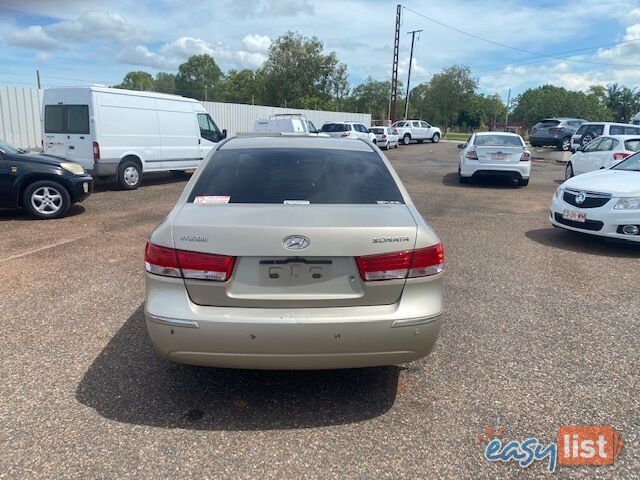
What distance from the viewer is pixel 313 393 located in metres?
3.24

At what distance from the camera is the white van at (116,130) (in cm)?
1155

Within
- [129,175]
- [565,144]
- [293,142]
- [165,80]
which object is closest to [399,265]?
[293,142]

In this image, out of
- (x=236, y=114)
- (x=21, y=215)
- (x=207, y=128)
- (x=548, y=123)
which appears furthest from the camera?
(x=548, y=123)

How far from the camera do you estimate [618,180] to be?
7.43 m

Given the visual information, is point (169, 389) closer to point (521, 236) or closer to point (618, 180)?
point (521, 236)

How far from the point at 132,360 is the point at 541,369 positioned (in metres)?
2.99

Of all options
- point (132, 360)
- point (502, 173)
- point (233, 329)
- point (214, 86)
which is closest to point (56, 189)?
point (132, 360)

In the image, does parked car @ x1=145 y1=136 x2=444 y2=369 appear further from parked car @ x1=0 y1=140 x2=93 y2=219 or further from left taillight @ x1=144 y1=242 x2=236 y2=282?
parked car @ x1=0 y1=140 x2=93 y2=219

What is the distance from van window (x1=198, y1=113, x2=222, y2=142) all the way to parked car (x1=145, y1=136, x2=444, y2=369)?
12.5m

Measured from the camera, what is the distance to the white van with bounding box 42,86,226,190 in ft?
37.9

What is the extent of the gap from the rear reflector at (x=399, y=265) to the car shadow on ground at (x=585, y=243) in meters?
5.18

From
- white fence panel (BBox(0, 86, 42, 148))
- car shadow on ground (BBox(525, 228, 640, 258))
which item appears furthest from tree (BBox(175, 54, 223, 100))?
car shadow on ground (BBox(525, 228, 640, 258))

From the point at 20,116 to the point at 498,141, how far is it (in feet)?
49.0

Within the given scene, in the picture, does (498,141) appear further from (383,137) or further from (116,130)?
(383,137)
